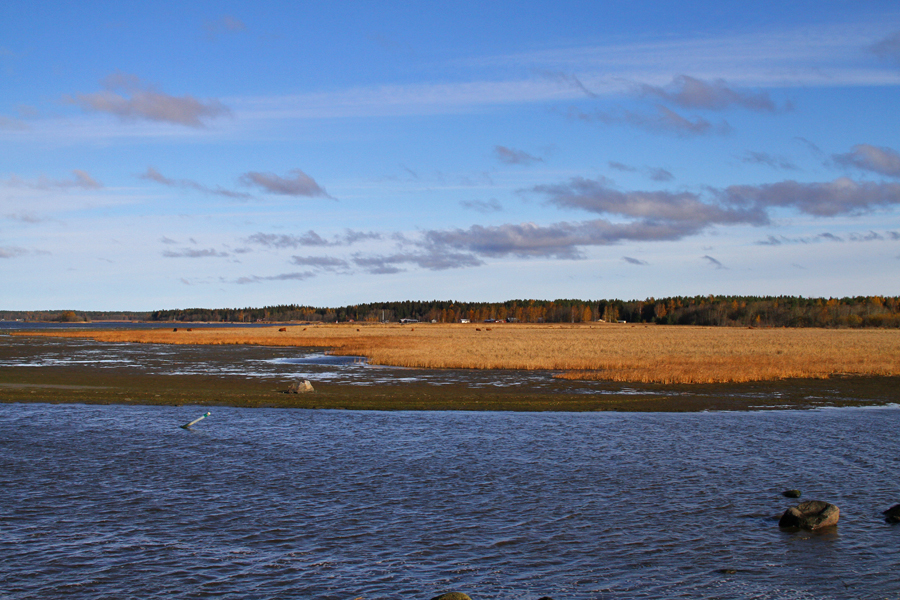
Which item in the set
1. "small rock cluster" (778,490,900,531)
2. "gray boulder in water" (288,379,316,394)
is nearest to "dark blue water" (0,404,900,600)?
"small rock cluster" (778,490,900,531)

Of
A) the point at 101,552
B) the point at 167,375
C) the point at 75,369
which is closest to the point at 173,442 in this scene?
the point at 101,552

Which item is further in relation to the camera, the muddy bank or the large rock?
the muddy bank

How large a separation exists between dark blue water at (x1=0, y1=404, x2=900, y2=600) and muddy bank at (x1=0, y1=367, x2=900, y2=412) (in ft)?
18.8

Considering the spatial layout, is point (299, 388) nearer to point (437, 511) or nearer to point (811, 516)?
point (437, 511)

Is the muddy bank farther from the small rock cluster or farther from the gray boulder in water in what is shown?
the small rock cluster

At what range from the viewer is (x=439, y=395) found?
33406mm

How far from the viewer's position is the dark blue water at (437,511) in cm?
1056

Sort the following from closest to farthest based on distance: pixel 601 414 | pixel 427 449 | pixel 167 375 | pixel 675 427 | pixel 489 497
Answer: pixel 489 497
pixel 427 449
pixel 675 427
pixel 601 414
pixel 167 375

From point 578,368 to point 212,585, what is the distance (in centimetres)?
3965

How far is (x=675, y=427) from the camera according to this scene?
24.7m

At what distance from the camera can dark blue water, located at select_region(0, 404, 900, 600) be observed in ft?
34.7

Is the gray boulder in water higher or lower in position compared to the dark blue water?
higher

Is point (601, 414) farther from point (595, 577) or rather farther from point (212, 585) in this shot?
point (212, 585)

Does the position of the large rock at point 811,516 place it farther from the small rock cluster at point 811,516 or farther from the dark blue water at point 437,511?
the dark blue water at point 437,511
